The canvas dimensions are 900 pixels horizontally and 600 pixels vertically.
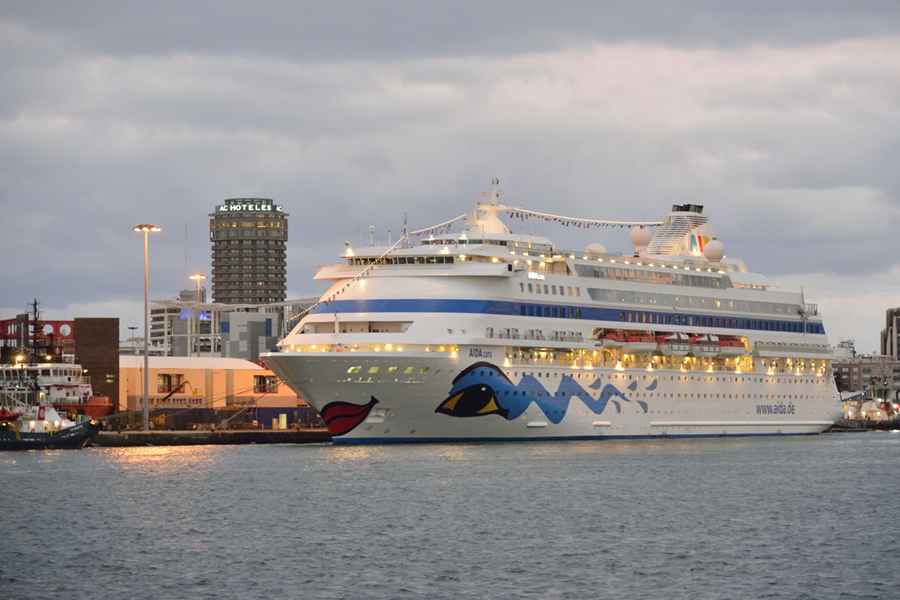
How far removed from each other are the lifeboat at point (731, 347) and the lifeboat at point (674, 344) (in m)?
3.47

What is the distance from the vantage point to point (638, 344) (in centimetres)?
7700

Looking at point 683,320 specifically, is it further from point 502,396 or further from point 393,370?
point 393,370

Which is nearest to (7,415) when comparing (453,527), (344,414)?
(344,414)

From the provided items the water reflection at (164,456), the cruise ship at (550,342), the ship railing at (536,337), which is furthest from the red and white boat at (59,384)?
the ship railing at (536,337)

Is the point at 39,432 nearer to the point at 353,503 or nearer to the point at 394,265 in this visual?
the point at 394,265

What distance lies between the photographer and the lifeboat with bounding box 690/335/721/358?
80938mm

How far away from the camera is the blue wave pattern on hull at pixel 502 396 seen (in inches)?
2596

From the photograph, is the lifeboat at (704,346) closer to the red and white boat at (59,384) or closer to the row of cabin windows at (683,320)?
the row of cabin windows at (683,320)

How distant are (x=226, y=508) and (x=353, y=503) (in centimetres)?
453

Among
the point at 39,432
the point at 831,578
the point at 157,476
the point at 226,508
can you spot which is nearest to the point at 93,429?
the point at 39,432

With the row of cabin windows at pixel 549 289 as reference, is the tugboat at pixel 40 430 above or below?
below

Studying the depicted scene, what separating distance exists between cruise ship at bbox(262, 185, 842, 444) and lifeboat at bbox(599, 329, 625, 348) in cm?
10

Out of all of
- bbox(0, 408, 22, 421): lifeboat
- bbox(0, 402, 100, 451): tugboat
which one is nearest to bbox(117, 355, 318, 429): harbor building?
bbox(0, 402, 100, 451): tugboat

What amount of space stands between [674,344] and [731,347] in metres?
5.91
